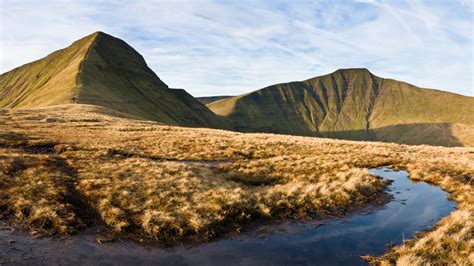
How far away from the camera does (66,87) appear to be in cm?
13000

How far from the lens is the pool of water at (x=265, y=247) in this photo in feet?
37.1

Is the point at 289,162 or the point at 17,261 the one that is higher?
the point at 289,162

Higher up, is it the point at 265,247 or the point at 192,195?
the point at 192,195

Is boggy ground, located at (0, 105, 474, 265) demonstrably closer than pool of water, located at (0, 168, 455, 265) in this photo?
No

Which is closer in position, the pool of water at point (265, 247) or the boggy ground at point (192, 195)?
the pool of water at point (265, 247)

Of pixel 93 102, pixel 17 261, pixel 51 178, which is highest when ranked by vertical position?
pixel 93 102

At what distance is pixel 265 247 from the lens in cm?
1270

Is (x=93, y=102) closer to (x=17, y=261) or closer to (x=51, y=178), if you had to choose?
(x=51, y=178)

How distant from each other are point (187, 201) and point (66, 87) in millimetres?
134302

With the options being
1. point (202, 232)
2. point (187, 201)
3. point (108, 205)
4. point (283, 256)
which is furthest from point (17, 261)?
point (283, 256)

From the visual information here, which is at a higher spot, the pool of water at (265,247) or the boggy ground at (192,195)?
the boggy ground at (192,195)

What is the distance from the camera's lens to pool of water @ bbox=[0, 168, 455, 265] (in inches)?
445

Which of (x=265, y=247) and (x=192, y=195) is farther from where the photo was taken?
(x=192, y=195)

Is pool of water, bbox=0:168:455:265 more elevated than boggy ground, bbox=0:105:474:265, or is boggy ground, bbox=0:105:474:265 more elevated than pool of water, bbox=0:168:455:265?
boggy ground, bbox=0:105:474:265
